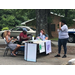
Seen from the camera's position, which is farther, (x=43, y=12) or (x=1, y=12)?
(x=1, y=12)

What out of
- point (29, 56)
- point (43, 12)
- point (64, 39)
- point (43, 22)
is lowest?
point (29, 56)

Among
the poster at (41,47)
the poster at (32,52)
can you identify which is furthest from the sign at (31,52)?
the poster at (41,47)

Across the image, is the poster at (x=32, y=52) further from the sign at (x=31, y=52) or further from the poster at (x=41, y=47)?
the poster at (x=41, y=47)

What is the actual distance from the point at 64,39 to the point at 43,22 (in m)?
3.94

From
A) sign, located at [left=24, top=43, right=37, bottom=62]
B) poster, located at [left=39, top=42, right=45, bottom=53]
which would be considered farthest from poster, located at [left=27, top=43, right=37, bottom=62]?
poster, located at [left=39, top=42, right=45, bottom=53]

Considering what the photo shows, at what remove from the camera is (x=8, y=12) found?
35.9m

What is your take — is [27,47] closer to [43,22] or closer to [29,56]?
[29,56]

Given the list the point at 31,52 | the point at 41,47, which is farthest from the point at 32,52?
the point at 41,47

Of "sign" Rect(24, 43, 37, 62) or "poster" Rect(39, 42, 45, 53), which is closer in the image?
"sign" Rect(24, 43, 37, 62)

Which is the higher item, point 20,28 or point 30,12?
point 30,12

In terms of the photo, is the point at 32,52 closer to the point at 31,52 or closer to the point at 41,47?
the point at 31,52

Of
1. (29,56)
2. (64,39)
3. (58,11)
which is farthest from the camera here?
(58,11)

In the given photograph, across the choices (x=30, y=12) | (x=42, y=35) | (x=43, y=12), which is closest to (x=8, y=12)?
(x=30, y=12)

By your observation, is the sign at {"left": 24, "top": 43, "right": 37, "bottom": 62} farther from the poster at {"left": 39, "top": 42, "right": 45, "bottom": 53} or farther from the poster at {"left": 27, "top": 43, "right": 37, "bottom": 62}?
the poster at {"left": 39, "top": 42, "right": 45, "bottom": 53}
